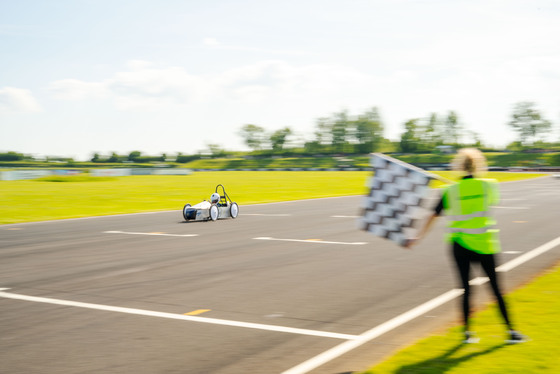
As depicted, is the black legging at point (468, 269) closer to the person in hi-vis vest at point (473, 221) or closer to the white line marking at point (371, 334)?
the person in hi-vis vest at point (473, 221)

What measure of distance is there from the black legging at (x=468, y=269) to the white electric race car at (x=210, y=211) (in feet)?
39.1

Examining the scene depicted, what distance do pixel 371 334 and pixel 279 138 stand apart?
18742 centimetres

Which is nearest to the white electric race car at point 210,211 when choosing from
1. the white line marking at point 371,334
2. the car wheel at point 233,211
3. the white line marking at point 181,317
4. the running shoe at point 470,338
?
the car wheel at point 233,211

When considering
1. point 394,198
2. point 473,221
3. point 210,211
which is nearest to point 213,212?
point 210,211

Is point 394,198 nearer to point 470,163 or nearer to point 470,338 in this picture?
point 470,163

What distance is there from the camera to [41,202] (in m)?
25.9

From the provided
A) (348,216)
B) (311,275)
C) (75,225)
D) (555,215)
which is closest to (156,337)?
(311,275)

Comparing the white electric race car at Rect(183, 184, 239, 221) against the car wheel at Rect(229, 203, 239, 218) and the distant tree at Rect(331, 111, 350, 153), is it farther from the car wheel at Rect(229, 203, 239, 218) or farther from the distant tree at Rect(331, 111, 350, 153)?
the distant tree at Rect(331, 111, 350, 153)

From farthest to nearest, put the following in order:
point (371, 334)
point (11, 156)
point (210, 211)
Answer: point (11, 156) → point (210, 211) → point (371, 334)

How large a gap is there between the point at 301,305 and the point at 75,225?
1134 centimetres

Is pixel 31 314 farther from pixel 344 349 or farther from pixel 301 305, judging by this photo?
Answer: pixel 344 349

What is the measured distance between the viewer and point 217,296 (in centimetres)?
714

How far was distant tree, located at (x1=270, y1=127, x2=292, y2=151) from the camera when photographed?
191 m

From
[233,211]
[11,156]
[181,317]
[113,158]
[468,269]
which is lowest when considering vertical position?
[181,317]
